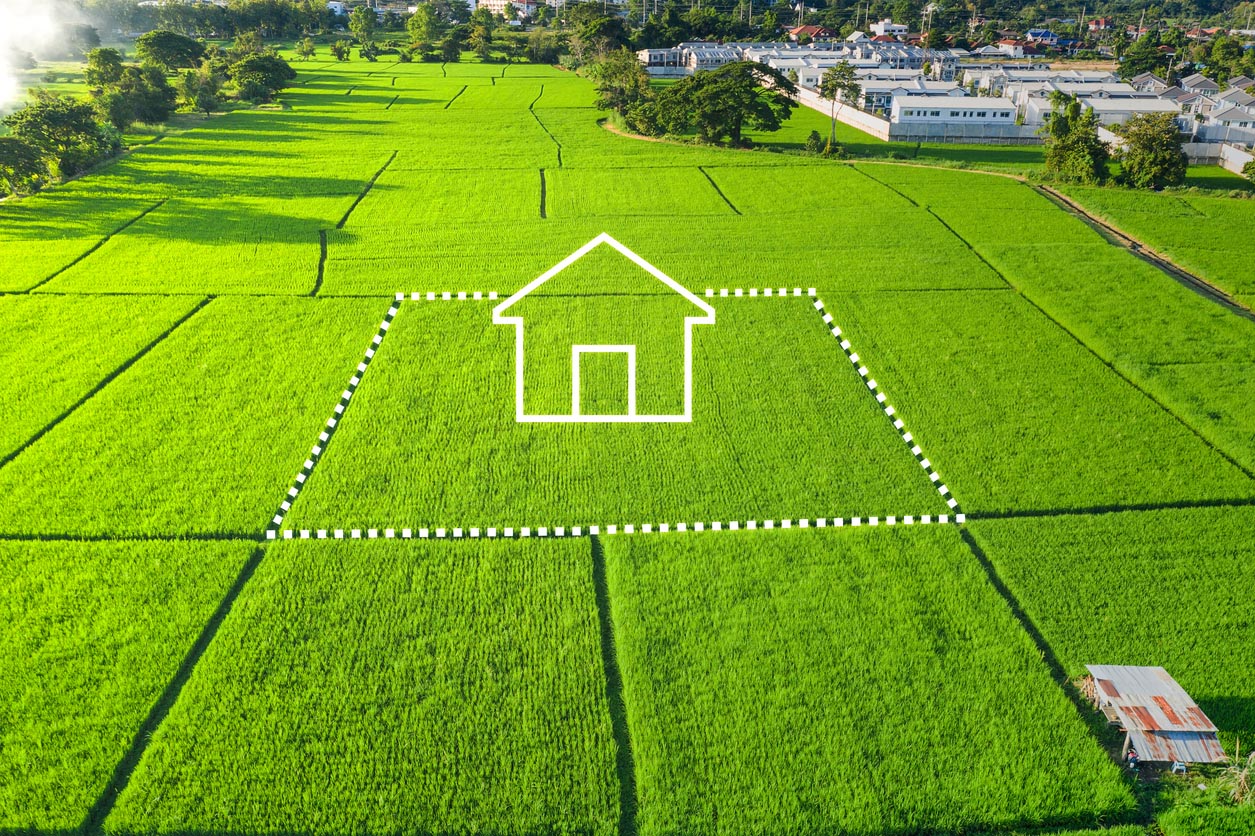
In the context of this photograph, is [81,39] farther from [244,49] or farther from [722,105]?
[722,105]

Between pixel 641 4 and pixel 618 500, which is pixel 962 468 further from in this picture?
pixel 641 4

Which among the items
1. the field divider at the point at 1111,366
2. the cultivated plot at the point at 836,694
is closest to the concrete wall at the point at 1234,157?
the field divider at the point at 1111,366

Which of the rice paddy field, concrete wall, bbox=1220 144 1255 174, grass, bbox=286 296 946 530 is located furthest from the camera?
concrete wall, bbox=1220 144 1255 174

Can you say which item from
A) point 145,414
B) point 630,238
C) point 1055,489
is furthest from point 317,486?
point 630,238

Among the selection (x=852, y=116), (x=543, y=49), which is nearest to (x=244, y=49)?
(x=543, y=49)

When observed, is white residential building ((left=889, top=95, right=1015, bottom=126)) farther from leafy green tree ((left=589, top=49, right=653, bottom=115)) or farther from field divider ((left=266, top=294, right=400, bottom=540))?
field divider ((left=266, top=294, right=400, bottom=540))

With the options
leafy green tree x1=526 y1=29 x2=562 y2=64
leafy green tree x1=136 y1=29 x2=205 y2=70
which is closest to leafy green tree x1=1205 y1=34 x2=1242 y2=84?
leafy green tree x1=526 y1=29 x2=562 y2=64
